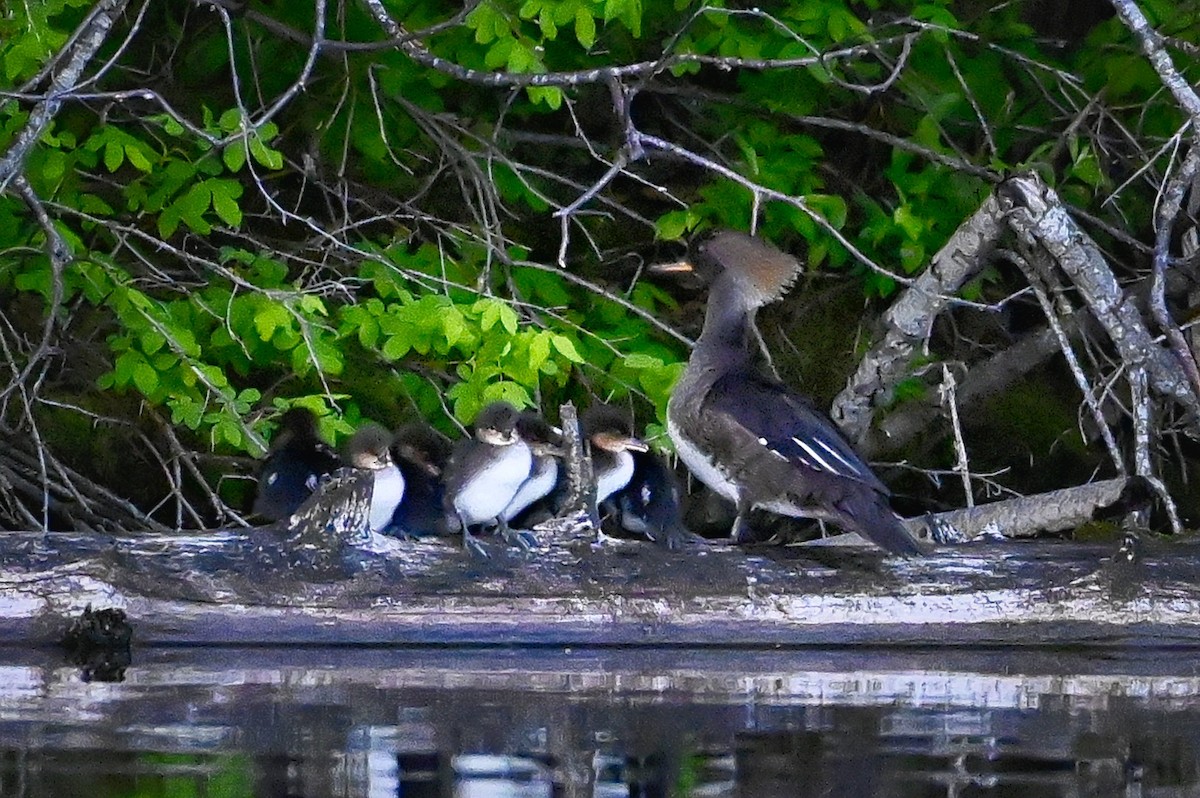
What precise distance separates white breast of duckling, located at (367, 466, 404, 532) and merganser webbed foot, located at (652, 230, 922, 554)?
33.6 inches

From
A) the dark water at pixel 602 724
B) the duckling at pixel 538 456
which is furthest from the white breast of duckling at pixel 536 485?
the dark water at pixel 602 724

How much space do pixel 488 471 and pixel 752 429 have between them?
2.62 ft

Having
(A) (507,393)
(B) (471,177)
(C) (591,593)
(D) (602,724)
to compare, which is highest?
(B) (471,177)

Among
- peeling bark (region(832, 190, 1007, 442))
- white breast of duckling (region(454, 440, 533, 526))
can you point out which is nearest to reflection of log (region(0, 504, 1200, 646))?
white breast of duckling (region(454, 440, 533, 526))

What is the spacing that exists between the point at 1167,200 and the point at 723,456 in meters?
1.75

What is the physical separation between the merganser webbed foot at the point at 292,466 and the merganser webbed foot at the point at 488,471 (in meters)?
0.51

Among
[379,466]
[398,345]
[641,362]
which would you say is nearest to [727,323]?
[641,362]

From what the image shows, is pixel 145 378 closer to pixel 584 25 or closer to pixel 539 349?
pixel 539 349

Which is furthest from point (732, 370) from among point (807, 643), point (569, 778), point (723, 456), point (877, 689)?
point (569, 778)

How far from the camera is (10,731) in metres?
4.00

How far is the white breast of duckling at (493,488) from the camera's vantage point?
5441mm

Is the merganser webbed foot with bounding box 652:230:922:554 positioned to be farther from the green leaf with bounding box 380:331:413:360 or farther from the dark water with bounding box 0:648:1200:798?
the green leaf with bounding box 380:331:413:360

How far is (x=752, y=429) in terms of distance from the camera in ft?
17.5

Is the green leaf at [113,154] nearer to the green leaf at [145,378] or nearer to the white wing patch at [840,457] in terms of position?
the green leaf at [145,378]
